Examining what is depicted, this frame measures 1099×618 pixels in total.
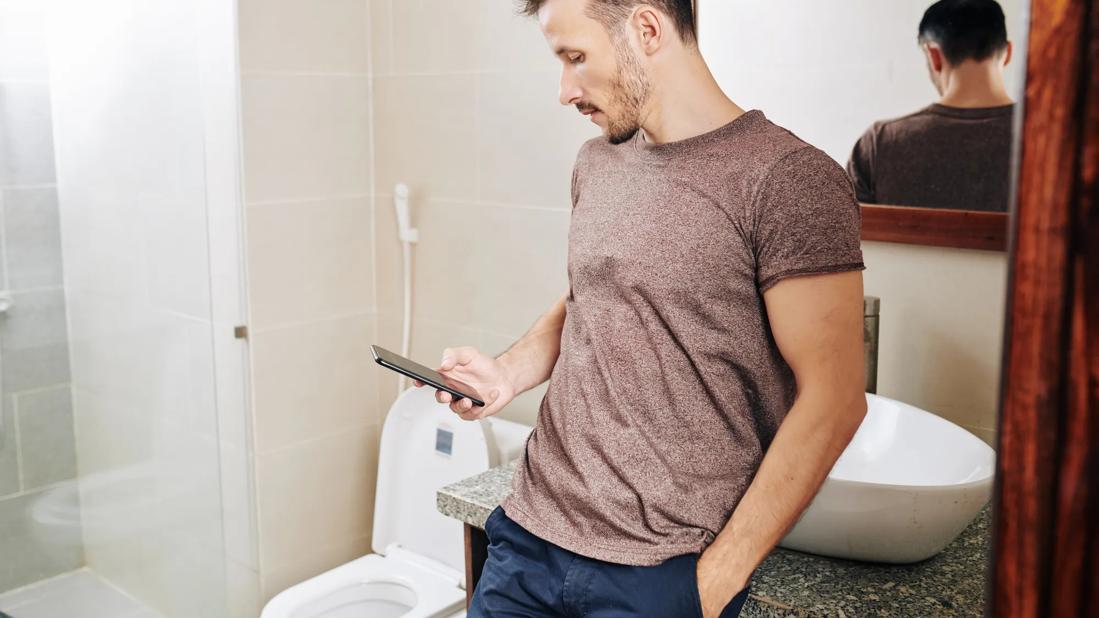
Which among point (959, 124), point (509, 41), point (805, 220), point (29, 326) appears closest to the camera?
point (805, 220)

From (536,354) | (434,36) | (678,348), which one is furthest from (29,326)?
(678,348)

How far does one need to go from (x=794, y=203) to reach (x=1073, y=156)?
721 millimetres

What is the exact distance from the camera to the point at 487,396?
4.52ft

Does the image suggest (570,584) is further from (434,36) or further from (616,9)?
(434,36)

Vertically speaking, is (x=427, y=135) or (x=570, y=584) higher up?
(x=427, y=135)

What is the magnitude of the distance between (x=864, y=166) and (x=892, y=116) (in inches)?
3.7

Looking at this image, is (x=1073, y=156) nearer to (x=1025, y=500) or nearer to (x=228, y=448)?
(x=1025, y=500)

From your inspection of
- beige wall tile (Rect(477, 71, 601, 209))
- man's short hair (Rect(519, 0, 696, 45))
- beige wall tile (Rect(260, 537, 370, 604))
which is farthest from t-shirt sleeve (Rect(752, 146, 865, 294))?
beige wall tile (Rect(260, 537, 370, 604))

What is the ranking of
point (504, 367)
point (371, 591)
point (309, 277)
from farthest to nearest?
point (309, 277)
point (371, 591)
point (504, 367)

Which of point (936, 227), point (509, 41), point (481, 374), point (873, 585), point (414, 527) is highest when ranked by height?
point (509, 41)

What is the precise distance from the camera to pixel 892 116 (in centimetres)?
161

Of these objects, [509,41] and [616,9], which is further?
[509,41]

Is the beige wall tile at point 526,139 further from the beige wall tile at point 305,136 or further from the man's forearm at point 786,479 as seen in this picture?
the man's forearm at point 786,479

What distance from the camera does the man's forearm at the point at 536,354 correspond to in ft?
4.68
